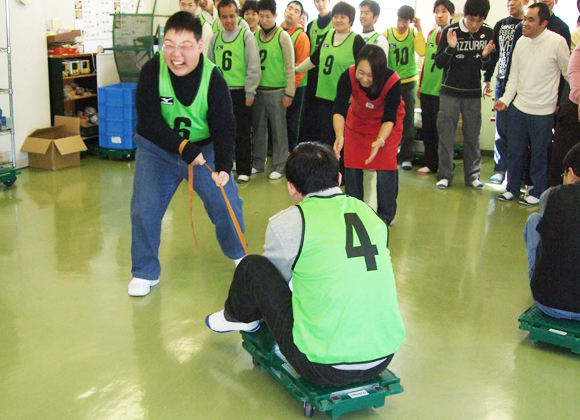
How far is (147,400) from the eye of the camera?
2.51m

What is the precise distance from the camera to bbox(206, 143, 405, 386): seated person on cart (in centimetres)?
222

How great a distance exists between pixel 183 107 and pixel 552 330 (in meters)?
1.98

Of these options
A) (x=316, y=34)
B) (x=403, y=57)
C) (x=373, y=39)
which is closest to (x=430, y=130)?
(x=403, y=57)

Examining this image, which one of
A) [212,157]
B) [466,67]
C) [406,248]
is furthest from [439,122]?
[212,157]

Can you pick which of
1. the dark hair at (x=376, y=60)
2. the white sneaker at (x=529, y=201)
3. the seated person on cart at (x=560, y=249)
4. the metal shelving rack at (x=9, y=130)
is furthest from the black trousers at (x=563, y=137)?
the metal shelving rack at (x=9, y=130)

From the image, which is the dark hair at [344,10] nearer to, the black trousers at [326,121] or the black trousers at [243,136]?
the black trousers at [326,121]

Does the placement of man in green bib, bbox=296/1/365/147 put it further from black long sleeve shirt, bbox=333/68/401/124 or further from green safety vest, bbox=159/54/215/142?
green safety vest, bbox=159/54/215/142

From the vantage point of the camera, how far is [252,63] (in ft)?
Result: 18.8

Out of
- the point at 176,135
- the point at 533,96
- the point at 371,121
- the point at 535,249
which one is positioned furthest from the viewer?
the point at 533,96

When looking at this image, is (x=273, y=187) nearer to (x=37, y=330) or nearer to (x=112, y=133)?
(x=112, y=133)

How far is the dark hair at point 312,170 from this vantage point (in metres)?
2.38

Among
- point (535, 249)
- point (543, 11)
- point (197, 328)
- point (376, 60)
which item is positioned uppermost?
point (543, 11)

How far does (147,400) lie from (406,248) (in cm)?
227

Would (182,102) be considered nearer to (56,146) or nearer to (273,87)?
(273,87)
